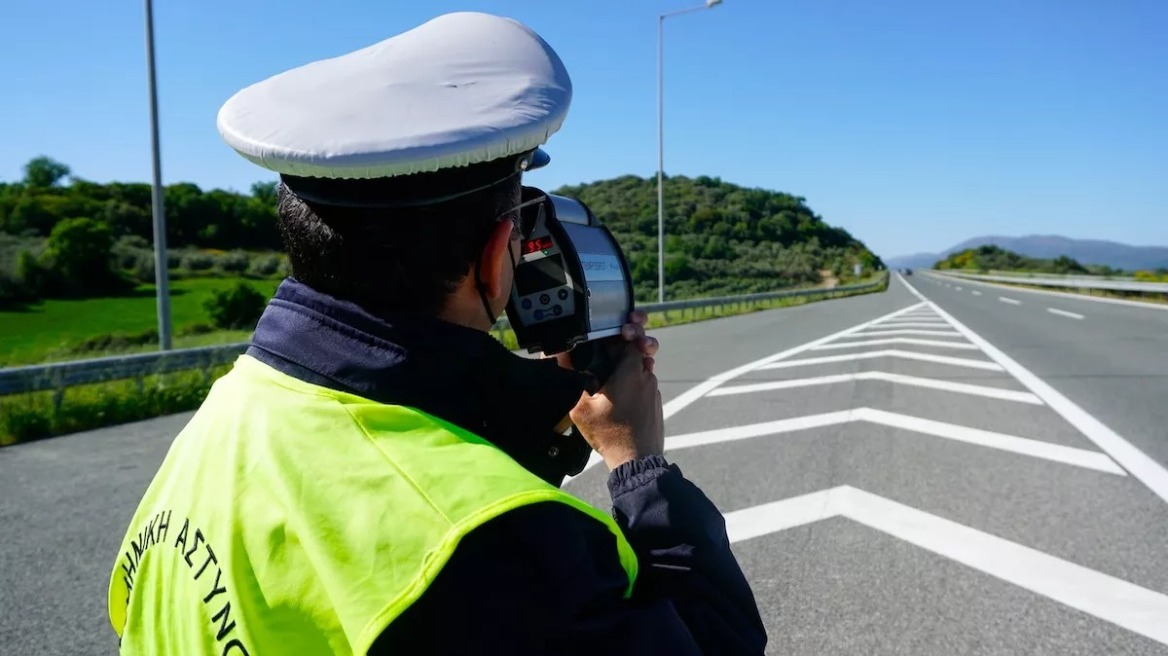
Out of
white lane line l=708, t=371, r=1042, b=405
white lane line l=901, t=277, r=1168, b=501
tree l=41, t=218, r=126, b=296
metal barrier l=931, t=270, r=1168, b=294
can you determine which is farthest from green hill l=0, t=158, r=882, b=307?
metal barrier l=931, t=270, r=1168, b=294

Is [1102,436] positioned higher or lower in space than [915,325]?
lower

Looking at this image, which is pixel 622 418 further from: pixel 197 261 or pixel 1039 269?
pixel 1039 269

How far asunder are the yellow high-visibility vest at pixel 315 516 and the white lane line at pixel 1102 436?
17.2 feet

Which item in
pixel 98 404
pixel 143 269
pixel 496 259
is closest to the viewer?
pixel 496 259

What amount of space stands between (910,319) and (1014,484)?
16021 mm

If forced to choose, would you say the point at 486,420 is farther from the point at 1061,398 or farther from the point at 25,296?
the point at 25,296

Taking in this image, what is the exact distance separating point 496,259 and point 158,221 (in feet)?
36.8

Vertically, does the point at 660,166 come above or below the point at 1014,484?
above

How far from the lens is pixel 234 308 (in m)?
14.6

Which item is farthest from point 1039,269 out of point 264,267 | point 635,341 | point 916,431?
point 635,341

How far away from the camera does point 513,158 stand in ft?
3.50

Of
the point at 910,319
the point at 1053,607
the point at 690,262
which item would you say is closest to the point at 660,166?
the point at 690,262

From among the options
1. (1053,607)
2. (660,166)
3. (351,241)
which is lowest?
(1053,607)

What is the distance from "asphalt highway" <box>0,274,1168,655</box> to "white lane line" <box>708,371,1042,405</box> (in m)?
0.04
